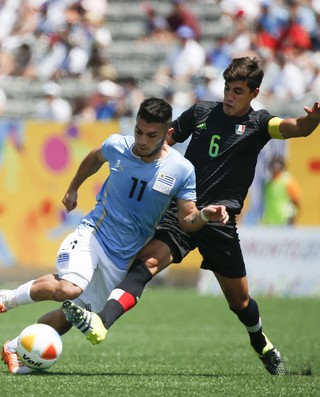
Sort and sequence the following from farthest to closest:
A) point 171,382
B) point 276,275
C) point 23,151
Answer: point 23,151 → point 276,275 → point 171,382

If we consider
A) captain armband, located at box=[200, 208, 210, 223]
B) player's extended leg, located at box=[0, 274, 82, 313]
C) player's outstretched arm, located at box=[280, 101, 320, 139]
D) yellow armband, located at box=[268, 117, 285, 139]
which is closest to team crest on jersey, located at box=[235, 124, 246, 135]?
yellow armband, located at box=[268, 117, 285, 139]

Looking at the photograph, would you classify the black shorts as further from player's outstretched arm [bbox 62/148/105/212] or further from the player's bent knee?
the player's bent knee

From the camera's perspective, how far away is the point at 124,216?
7.75 meters

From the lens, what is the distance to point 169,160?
7.75m

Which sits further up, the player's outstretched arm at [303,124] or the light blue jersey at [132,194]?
the player's outstretched arm at [303,124]

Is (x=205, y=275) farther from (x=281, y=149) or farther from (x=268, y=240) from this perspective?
(x=281, y=149)

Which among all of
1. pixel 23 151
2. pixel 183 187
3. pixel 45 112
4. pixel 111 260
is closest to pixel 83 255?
pixel 111 260

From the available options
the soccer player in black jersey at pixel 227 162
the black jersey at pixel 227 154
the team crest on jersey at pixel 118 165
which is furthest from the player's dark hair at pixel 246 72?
the team crest on jersey at pixel 118 165

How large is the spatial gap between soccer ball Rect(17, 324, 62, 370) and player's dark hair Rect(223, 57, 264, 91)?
2.46 metres

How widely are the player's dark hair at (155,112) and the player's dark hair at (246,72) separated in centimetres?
82

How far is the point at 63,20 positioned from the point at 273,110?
206 inches

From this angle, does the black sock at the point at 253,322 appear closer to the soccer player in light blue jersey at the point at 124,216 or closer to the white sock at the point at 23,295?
the soccer player in light blue jersey at the point at 124,216

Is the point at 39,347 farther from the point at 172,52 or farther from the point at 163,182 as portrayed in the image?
the point at 172,52

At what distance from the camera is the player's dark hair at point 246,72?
8.16 meters
